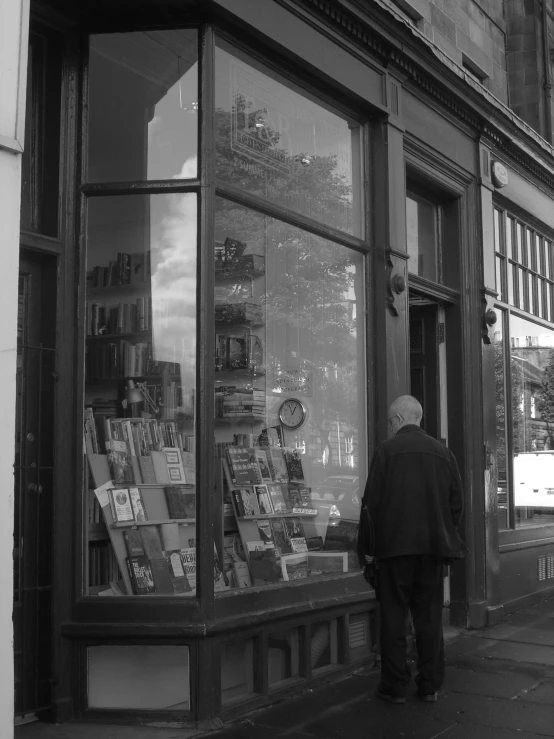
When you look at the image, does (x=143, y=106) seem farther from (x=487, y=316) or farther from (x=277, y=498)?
(x=487, y=316)

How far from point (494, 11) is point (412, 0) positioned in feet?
8.04

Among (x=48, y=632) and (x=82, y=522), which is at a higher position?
(x=82, y=522)

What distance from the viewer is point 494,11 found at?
11375 millimetres

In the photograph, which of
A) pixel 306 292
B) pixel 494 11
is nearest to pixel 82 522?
pixel 306 292

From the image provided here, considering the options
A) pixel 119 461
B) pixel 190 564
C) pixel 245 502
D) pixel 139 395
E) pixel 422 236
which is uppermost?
pixel 422 236

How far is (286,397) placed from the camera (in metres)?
7.43

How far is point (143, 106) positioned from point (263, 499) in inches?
120

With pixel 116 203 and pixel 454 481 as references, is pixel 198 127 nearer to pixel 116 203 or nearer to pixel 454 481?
pixel 116 203

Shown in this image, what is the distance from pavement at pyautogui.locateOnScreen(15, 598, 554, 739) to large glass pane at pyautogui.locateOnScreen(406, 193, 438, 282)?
3.68 m

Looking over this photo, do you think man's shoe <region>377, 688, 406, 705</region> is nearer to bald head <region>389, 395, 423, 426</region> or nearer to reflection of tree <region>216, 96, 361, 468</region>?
bald head <region>389, 395, 423, 426</region>

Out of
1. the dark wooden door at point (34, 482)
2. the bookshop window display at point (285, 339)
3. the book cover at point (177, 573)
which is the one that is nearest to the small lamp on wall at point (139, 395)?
the bookshop window display at point (285, 339)

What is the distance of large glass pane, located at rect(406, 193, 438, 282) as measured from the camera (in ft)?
28.7

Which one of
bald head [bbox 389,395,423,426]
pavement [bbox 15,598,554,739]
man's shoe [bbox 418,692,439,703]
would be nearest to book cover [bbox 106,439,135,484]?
pavement [bbox 15,598,554,739]

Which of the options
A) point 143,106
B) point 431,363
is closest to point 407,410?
point 143,106
